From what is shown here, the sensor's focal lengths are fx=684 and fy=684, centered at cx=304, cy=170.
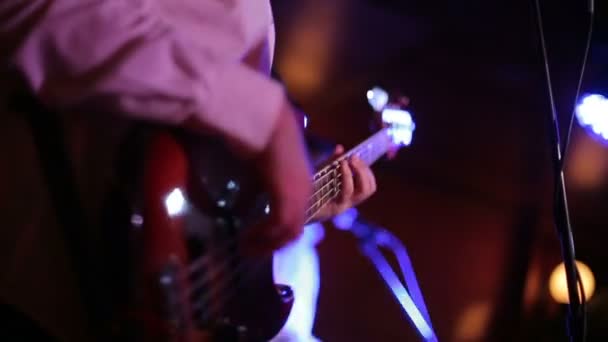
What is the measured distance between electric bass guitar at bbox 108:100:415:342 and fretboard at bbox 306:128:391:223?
27 centimetres

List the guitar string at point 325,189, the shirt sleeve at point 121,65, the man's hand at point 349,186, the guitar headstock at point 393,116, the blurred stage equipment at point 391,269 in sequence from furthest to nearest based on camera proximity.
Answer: the guitar headstock at point 393,116, the blurred stage equipment at point 391,269, the man's hand at point 349,186, the guitar string at point 325,189, the shirt sleeve at point 121,65

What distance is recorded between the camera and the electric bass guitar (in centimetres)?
62

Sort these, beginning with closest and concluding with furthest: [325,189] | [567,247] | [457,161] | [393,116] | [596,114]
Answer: [567,247], [325,189], [596,114], [393,116], [457,161]

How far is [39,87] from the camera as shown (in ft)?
1.90

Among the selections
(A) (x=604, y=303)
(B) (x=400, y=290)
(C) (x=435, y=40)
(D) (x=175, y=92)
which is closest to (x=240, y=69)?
(D) (x=175, y=92)

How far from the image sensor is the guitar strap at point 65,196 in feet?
2.06

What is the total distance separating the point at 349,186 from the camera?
1264 millimetres

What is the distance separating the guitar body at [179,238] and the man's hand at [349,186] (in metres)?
0.48

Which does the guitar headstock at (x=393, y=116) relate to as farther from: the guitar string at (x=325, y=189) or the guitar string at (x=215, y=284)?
the guitar string at (x=215, y=284)

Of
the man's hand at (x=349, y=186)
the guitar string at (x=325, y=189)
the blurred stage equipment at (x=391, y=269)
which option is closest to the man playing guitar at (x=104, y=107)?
the guitar string at (x=325, y=189)

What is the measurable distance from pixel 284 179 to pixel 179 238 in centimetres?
12

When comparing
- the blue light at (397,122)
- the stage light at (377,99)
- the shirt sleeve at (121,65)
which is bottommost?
the blue light at (397,122)

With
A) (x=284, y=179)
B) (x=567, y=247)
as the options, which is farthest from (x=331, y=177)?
(x=284, y=179)

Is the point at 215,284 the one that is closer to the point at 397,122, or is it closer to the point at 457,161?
the point at 397,122
